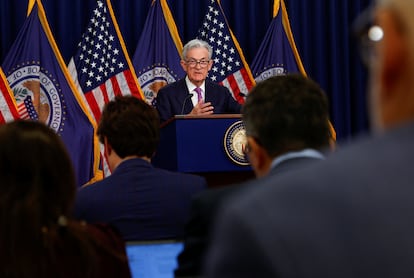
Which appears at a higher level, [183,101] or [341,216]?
[341,216]

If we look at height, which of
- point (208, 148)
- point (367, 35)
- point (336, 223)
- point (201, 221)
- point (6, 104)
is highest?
point (367, 35)

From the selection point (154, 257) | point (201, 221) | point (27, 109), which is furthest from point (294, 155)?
point (27, 109)

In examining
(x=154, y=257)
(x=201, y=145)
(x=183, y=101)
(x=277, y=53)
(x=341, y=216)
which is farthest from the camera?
(x=277, y=53)

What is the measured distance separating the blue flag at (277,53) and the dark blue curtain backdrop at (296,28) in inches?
11.5

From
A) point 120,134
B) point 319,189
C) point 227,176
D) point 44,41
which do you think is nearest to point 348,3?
point 44,41

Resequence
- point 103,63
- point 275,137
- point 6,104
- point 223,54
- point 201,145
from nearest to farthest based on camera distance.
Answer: point 275,137
point 201,145
point 6,104
point 103,63
point 223,54

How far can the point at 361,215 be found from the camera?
0.60 metres

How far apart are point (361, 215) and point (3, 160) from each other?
53.2 inches

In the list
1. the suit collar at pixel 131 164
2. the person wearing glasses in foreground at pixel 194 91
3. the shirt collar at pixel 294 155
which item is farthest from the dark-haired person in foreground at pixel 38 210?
the person wearing glasses in foreground at pixel 194 91

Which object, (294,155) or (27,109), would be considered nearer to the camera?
(294,155)

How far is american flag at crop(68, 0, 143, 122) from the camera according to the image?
26.1 feet

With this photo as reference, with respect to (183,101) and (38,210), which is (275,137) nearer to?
(38,210)

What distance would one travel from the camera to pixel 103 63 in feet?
26.3

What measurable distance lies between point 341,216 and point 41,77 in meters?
7.44
